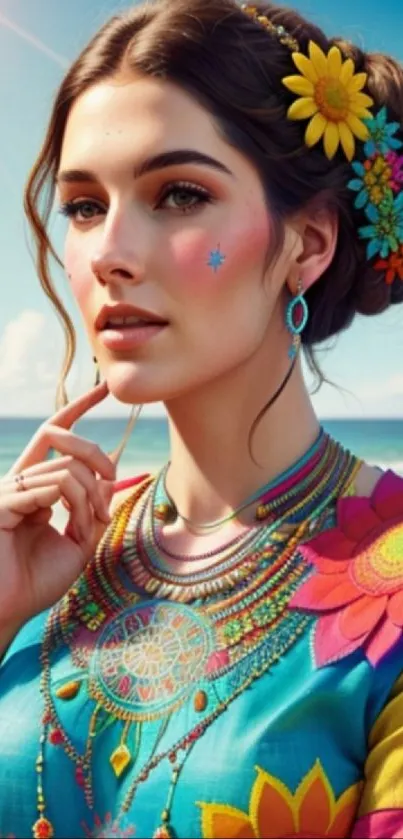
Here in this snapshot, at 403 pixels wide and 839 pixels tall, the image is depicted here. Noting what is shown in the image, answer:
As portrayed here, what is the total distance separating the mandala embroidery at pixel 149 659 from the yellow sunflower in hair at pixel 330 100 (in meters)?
0.90

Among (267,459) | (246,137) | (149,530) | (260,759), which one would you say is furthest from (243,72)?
(260,759)

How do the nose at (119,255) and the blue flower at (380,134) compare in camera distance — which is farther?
the blue flower at (380,134)

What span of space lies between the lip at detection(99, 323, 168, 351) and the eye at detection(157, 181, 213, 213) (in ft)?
0.68

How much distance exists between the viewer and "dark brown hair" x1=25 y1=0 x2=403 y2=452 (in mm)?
2113

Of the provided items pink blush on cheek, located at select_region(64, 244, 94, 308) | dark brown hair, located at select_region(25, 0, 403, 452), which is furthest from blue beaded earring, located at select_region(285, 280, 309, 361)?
pink blush on cheek, located at select_region(64, 244, 94, 308)

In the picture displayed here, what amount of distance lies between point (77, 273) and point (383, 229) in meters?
0.62

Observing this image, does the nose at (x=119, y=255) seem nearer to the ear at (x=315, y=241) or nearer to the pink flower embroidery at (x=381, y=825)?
the ear at (x=315, y=241)

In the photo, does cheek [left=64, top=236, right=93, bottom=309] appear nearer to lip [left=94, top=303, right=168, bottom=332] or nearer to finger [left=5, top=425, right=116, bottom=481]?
lip [left=94, top=303, right=168, bottom=332]

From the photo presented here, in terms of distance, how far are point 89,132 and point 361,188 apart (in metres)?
0.54

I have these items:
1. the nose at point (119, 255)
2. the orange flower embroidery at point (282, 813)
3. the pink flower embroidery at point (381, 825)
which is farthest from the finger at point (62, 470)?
the pink flower embroidery at point (381, 825)

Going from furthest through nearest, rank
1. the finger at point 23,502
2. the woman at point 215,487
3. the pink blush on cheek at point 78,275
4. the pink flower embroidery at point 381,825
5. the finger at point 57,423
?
the finger at point 57,423 → the finger at point 23,502 → the pink blush on cheek at point 78,275 → the woman at point 215,487 → the pink flower embroidery at point 381,825

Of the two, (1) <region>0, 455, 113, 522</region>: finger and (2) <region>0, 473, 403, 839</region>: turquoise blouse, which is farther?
(1) <region>0, 455, 113, 522</region>: finger

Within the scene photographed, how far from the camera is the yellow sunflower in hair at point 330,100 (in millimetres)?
2223

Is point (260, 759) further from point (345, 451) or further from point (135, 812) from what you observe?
point (345, 451)
